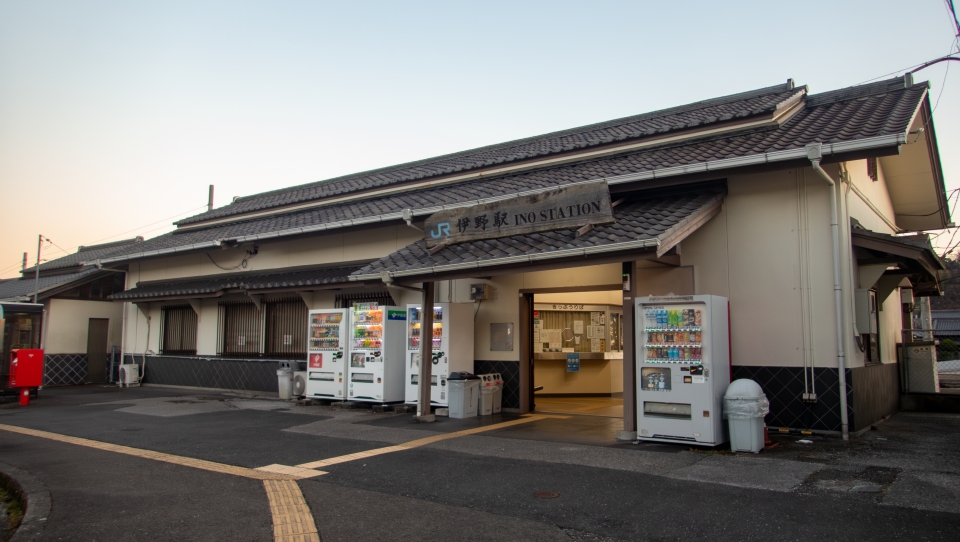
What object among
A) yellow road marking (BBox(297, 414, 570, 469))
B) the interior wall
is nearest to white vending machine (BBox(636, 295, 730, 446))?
yellow road marking (BBox(297, 414, 570, 469))

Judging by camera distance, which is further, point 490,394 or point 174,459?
point 490,394

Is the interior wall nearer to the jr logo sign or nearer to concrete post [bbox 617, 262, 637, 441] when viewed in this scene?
the jr logo sign

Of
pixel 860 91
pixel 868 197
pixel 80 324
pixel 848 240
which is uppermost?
pixel 860 91

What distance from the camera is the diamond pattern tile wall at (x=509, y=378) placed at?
42.3ft

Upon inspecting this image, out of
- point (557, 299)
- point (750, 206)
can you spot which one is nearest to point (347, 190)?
point (557, 299)

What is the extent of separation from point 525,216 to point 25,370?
1256 centimetres

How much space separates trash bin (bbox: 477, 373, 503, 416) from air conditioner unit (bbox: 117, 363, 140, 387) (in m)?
13.1

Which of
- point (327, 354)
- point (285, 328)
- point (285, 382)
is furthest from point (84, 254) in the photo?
point (327, 354)

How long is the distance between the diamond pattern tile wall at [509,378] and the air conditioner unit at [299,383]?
4859 mm

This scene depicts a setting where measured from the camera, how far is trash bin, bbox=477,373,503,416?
12.4 meters

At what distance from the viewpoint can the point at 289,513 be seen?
19.1 feet

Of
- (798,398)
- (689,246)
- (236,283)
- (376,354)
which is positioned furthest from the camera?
(236,283)

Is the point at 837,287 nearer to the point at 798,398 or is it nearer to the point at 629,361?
the point at 798,398

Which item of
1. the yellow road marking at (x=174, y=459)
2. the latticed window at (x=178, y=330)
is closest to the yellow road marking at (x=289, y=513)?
the yellow road marking at (x=174, y=459)
